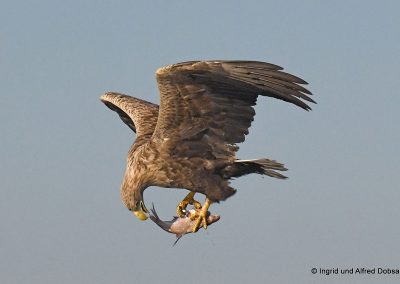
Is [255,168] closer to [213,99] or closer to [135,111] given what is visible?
[213,99]

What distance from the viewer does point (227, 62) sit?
17203 mm

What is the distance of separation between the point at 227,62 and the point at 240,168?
A: 1.86 metres

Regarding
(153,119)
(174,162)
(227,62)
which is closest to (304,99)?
(227,62)

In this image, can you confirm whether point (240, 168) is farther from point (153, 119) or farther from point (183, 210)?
point (153, 119)

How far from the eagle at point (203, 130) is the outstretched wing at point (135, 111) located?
1303mm

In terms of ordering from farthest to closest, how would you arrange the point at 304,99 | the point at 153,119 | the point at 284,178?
the point at 153,119 < the point at 284,178 < the point at 304,99

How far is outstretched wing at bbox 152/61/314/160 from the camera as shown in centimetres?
1723

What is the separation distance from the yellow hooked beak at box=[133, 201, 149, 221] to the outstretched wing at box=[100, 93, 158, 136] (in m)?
1.58

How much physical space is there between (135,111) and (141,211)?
9.90ft

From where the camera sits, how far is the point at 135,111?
21.1 m

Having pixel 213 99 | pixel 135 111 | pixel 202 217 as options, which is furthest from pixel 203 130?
pixel 135 111

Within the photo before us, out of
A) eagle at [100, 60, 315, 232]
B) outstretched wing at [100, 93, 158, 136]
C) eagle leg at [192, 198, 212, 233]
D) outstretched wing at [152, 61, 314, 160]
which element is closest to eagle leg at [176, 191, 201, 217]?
eagle at [100, 60, 315, 232]

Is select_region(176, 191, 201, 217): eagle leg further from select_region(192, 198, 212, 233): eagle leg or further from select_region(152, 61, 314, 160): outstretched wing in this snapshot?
select_region(152, 61, 314, 160): outstretched wing

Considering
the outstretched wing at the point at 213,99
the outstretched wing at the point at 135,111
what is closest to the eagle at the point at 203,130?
the outstretched wing at the point at 213,99
